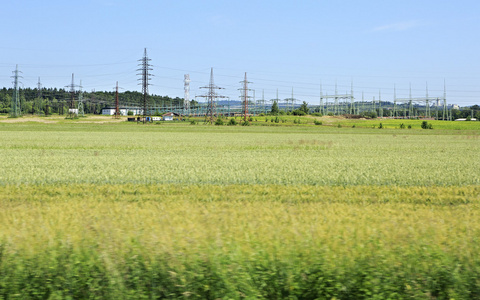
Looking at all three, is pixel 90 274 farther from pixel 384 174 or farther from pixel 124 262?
pixel 384 174

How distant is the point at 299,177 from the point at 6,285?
46.1 ft

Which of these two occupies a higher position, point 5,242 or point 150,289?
point 5,242

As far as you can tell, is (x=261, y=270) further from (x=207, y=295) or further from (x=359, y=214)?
(x=359, y=214)

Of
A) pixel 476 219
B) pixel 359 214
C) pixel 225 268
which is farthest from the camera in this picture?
pixel 359 214

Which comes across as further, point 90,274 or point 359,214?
point 359,214

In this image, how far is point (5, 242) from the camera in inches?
273

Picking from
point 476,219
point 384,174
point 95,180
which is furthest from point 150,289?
point 384,174

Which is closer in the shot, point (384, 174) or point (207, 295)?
point (207, 295)

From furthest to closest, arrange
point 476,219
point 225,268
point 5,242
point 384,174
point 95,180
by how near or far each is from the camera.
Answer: point 384,174, point 95,180, point 476,219, point 5,242, point 225,268

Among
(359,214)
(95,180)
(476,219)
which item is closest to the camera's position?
(476,219)

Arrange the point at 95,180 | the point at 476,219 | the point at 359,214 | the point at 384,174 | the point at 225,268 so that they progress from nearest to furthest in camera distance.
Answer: the point at 225,268 → the point at 476,219 → the point at 359,214 → the point at 95,180 → the point at 384,174

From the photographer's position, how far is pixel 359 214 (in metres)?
10.1

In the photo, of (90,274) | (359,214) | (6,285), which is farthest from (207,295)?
(359,214)

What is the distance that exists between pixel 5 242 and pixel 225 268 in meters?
3.68
